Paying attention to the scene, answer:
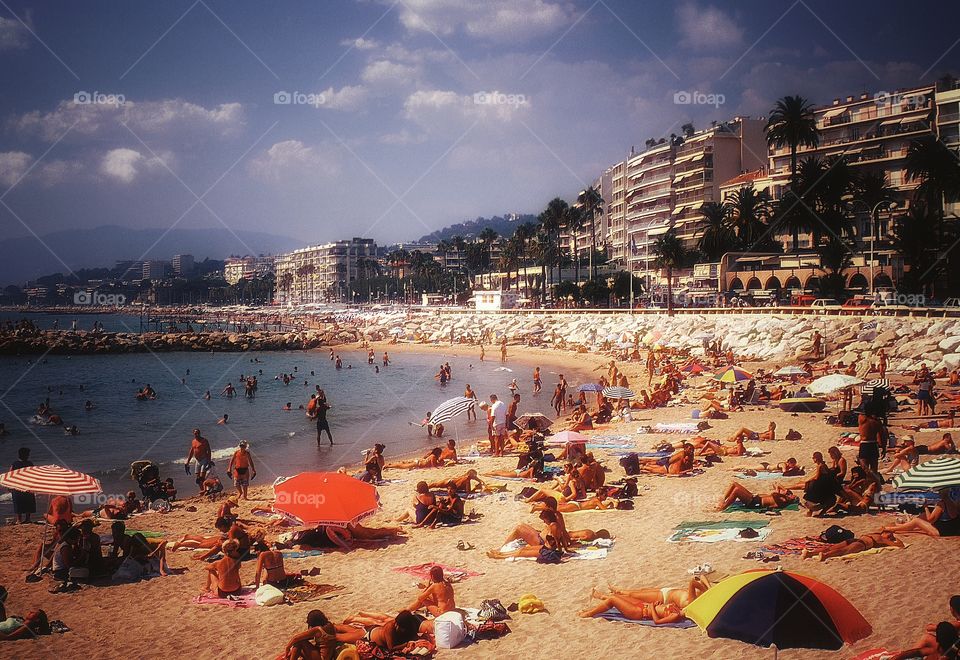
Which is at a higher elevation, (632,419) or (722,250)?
(722,250)

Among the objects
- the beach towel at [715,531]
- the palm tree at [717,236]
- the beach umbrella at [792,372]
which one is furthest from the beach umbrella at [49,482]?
the palm tree at [717,236]

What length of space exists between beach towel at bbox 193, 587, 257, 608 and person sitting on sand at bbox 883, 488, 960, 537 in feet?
26.5

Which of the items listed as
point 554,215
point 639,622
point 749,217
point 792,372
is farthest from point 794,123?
point 639,622

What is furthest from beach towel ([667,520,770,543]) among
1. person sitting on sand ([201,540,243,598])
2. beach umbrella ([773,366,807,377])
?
beach umbrella ([773,366,807,377])

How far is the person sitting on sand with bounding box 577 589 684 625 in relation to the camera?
22.5 ft

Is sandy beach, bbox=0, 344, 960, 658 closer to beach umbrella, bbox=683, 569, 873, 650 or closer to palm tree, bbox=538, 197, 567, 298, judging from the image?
beach umbrella, bbox=683, 569, 873, 650

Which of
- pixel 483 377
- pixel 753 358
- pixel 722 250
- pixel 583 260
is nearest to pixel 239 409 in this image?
pixel 483 377

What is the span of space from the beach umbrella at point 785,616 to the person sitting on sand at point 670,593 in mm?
1429

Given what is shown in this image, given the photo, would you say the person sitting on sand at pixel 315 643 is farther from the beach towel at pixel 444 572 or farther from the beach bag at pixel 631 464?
the beach bag at pixel 631 464

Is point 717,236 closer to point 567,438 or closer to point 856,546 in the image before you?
point 567,438

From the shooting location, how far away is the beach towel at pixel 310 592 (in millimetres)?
8227

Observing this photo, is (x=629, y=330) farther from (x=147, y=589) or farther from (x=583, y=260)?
(x=583, y=260)

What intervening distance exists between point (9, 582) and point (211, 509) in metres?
4.26

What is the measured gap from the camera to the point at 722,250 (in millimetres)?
57844
